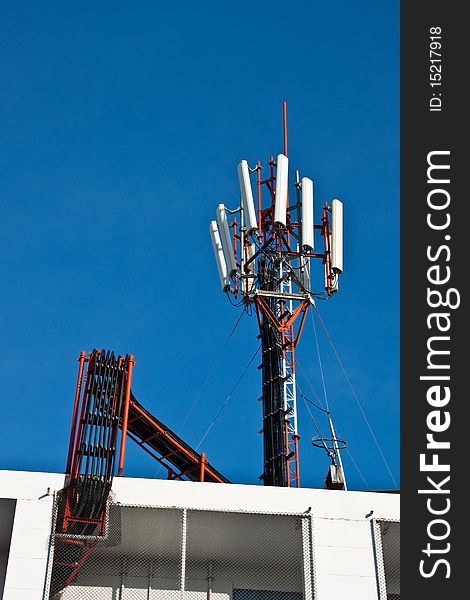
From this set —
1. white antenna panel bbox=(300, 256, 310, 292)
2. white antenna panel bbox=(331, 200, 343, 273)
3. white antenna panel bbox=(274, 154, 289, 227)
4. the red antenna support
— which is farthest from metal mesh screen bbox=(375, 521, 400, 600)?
white antenna panel bbox=(274, 154, 289, 227)

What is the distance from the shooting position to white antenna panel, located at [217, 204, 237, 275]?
99.8 ft

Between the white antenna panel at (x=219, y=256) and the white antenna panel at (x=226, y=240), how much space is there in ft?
1.08

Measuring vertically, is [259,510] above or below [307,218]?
below

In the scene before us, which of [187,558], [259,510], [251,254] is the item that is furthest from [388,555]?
Result: [251,254]

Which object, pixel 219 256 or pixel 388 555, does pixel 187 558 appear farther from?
pixel 219 256

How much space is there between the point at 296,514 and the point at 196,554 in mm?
3151

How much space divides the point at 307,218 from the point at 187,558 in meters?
11.5

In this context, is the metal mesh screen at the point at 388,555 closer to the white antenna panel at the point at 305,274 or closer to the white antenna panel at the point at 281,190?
the white antenna panel at the point at 305,274

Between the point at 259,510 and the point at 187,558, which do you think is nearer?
the point at 259,510

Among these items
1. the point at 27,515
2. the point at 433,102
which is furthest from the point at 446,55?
the point at 27,515

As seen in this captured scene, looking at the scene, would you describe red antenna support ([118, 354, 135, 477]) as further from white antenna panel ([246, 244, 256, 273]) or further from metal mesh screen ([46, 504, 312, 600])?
white antenna panel ([246, 244, 256, 273])

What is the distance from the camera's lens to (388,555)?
22.5 metres

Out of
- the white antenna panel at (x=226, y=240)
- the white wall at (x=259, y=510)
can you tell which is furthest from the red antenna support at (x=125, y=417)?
the white antenna panel at (x=226, y=240)

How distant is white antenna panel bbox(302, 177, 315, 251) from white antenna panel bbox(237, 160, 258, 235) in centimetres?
149
